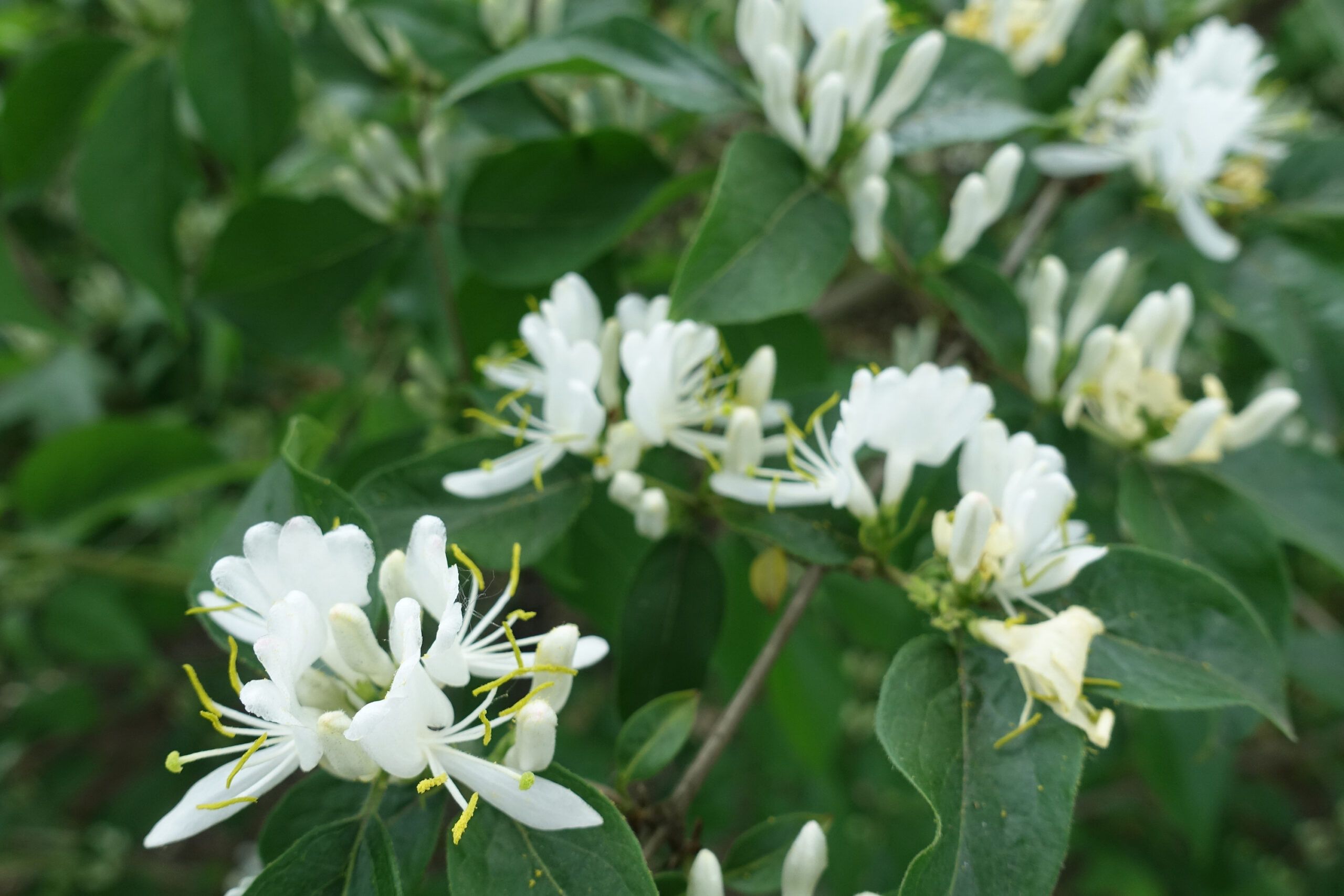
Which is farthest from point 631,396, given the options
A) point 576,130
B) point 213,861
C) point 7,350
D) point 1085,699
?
point 213,861

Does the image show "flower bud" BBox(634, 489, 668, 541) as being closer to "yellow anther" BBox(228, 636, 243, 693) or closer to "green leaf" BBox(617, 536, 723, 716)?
"green leaf" BBox(617, 536, 723, 716)

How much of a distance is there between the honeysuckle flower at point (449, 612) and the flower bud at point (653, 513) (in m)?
0.18

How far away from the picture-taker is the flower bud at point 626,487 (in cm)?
83

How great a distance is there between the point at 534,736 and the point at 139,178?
1.09 meters

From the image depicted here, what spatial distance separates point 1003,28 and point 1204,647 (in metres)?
0.83

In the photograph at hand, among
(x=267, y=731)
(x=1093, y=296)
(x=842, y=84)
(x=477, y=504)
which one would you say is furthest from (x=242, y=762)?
(x=1093, y=296)

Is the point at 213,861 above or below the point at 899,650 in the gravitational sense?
below

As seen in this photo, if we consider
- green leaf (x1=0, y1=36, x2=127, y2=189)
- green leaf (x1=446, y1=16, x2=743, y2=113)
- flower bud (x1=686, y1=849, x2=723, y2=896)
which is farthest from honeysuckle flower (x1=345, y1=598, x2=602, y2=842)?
green leaf (x1=0, y1=36, x2=127, y2=189)

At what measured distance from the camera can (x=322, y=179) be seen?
5.54ft

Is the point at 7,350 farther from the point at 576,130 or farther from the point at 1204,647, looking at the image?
the point at 1204,647

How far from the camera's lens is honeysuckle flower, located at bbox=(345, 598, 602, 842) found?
1.83ft

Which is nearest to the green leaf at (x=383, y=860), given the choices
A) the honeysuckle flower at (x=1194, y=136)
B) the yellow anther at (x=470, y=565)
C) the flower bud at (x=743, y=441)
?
the yellow anther at (x=470, y=565)

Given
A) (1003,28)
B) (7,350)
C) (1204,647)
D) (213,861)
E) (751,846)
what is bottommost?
(213,861)

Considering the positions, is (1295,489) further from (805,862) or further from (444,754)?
(444,754)
